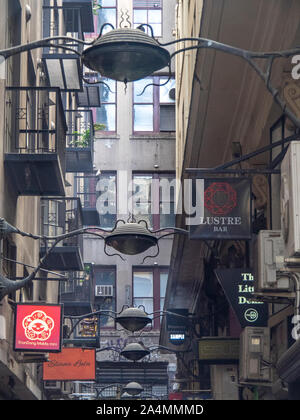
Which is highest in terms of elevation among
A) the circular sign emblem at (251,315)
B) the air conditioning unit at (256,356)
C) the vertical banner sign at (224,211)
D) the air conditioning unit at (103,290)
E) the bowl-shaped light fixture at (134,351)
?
the air conditioning unit at (103,290)

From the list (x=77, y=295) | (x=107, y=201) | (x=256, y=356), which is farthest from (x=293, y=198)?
(x=107, y=201)

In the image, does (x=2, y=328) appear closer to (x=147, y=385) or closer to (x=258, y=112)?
(x=258, y=112)

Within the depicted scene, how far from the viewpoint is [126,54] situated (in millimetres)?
9211

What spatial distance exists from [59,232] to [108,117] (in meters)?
18.1

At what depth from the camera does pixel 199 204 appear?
14555 mm

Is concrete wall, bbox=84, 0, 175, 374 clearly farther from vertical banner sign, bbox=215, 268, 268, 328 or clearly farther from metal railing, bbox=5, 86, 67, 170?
vertical banner sign, bbox=215, 268, 268, 328

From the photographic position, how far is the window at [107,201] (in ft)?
143

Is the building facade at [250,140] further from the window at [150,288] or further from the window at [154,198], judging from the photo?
the window at [150,288]

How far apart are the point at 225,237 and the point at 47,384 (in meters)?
15.5

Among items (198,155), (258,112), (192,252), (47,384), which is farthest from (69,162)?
(258,112)

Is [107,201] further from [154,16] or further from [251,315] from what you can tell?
[251,315]

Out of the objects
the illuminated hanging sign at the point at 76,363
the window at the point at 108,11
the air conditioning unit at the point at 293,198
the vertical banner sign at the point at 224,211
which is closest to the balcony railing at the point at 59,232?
the illuminated hanging sign at the point at 76,363

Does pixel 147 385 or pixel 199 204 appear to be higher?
pixel 147 385

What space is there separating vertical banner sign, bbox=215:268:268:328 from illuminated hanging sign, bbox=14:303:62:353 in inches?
132
